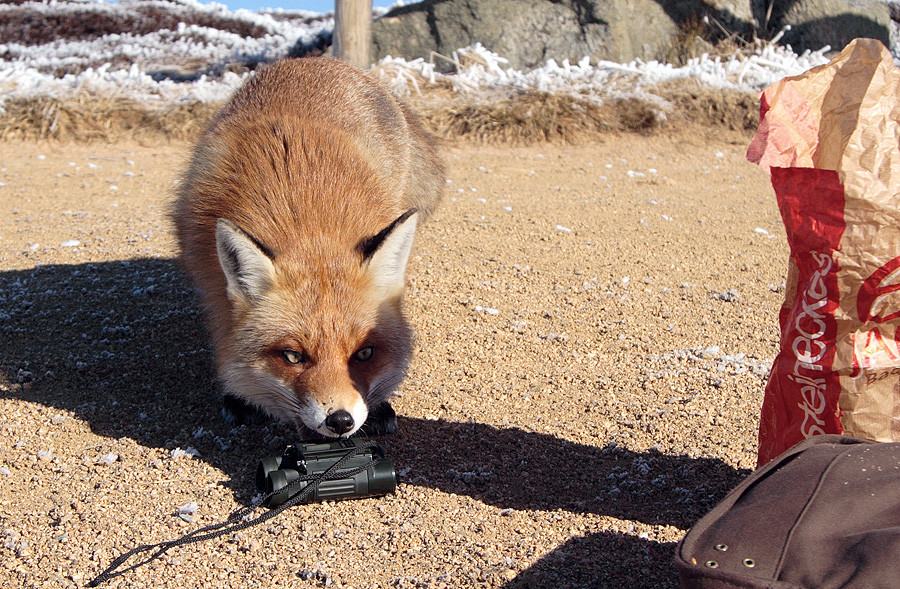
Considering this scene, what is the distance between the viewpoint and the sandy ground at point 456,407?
2490 millimetres

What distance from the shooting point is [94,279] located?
5.03 meters

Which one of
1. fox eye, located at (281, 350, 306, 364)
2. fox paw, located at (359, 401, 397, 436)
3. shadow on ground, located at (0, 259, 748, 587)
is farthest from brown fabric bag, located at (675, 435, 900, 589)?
fox paw, located at (359, 401, 397, 436)

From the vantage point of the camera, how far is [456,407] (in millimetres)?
3553

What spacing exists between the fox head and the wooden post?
764cm

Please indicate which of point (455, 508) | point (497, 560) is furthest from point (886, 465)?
point (455, 508)

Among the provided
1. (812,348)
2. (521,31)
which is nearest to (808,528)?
(812,348)

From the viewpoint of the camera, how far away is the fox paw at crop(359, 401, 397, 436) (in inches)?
131

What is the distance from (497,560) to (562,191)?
5442 mm

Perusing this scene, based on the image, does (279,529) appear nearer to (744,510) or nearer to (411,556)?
(411,556)

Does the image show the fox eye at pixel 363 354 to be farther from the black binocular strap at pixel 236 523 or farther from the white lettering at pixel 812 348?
the white lettering at pixel 812 348

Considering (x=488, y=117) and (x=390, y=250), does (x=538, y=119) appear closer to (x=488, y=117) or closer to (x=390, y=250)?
(x=488, y=117)

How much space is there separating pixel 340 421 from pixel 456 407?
1.03 metres

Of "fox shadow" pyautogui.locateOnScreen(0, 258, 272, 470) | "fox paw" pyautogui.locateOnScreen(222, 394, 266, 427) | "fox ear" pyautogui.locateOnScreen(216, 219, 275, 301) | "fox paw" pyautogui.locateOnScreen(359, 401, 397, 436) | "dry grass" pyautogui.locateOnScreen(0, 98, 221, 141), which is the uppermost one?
"fox ear" pyautogui.locateOnScreen(216, 219, 275, 301)

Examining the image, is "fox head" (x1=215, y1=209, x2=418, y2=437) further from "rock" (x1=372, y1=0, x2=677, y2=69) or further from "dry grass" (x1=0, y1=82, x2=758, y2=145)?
"rock" (x1=372, y1=0, x2=677, y2=69)
